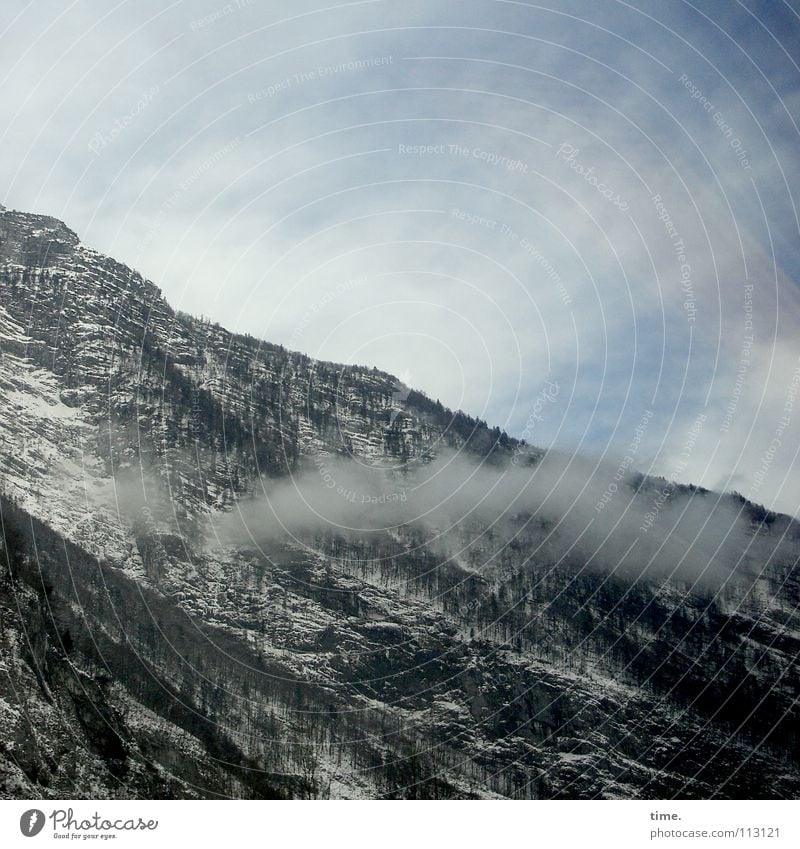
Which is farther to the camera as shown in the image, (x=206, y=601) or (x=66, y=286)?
(x=66, y=286)

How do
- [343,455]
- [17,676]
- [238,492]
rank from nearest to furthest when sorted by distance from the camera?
[17,676], [238,492], [343,455]

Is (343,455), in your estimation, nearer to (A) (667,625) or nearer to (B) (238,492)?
(B) (238,492)

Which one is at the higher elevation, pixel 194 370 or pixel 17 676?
pixel 194 370

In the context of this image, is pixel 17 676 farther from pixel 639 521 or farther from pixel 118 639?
pixel 639 521

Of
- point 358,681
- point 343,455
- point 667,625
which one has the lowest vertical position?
point 358,681

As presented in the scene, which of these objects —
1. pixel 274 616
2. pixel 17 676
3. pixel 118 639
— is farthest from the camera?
pixel 274 616

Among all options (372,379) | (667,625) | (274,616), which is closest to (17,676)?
(274,616)
